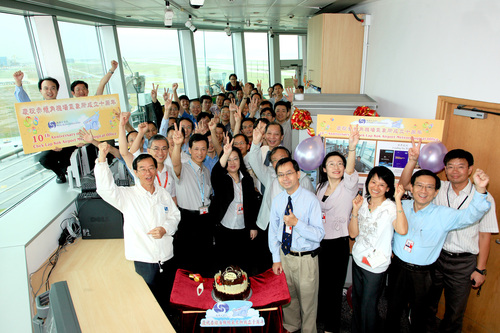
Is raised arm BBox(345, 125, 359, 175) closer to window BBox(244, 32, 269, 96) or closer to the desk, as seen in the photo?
the desk

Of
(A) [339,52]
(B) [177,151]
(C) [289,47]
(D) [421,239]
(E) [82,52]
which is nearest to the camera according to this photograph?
(D) [421,239]

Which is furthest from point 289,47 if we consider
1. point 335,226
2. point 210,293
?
point 210,293

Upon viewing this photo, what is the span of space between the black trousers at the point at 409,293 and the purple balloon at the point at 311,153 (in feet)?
3.45

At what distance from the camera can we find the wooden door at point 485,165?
2643mm

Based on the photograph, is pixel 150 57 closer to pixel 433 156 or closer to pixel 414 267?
pixel 433 156

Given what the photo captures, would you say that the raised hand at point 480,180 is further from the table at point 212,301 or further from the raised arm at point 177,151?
A: the raised arm at point 177,151

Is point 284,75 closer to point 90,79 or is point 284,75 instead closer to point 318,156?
point 90,79

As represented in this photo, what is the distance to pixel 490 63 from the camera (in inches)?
98.7

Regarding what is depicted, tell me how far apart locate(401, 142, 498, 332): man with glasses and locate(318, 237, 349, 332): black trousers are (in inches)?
27.2

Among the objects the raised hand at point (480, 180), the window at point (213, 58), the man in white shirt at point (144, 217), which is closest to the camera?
the raised hand at point (480, 180)

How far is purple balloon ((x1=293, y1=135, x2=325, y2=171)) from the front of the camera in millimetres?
2922

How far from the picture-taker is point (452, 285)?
255 centimetres

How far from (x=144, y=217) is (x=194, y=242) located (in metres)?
1.00

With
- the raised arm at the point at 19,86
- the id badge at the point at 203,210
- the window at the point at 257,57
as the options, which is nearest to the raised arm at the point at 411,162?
the id badge at the point at 203,210
